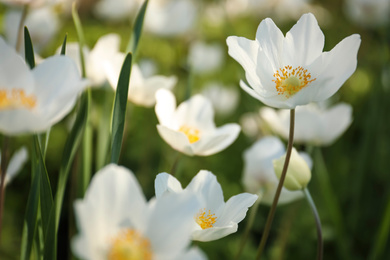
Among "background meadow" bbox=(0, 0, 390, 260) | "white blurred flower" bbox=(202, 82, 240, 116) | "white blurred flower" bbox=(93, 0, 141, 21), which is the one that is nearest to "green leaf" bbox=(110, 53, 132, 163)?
"background meadow" bbox=(0, 0, 390, 260)

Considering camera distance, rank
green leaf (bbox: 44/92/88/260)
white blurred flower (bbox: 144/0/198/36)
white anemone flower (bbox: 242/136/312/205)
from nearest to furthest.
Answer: green leaf (bbox: 44/92/88/260) < white anemone flower (bbox: 242/136/312/205) < white blurred flower (bbox: 144/0/198/36)

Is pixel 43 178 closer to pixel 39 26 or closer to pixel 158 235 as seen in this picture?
pixel 158 235

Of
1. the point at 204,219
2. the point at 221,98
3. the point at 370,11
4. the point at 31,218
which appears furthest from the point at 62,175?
the point at 370,11

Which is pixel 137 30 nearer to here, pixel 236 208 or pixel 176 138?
pixel 176 138

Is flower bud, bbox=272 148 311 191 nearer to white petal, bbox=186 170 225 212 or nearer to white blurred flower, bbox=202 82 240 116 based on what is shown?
white petal, bbox=186 170 225 212

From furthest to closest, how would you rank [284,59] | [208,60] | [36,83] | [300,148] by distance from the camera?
[208,60], [300,148], [284,59], [36,83]

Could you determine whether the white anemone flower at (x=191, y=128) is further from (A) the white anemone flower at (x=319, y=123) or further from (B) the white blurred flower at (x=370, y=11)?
(B) the white blurred flower at (x=370, y=11)

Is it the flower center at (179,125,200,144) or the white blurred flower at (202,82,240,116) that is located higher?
the flower center at (179,125,200,144)
